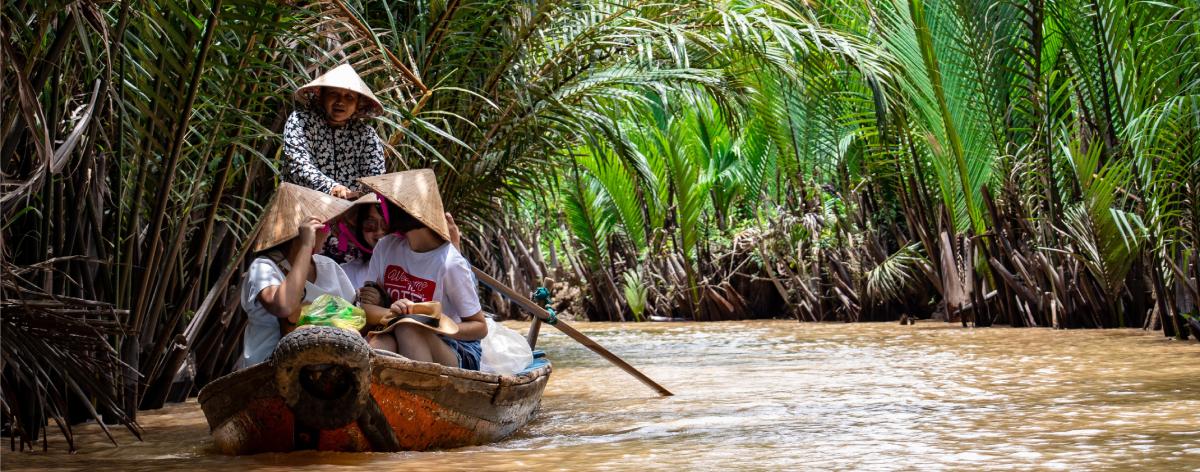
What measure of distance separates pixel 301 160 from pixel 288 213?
0.77 m

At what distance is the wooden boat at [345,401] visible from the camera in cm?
363

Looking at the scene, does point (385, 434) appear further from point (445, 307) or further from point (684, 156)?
point (684, 156)

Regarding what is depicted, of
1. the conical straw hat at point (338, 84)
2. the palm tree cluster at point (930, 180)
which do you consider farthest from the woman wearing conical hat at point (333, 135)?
the palm tree cluster at point (930, 180)

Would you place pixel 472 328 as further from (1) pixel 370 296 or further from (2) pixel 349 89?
(2) pixel 349 89

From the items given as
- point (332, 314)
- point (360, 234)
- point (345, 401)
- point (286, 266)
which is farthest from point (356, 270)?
point (345, 401)

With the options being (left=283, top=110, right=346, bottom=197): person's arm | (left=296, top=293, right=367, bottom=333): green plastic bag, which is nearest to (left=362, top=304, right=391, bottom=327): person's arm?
(left=296, top=293, right=367, bottom=333): green plastic bag

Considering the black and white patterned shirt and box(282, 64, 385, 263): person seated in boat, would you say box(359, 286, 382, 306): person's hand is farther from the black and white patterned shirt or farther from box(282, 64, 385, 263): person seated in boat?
the black and white patterned shirt

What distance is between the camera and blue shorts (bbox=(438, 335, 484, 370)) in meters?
4.46

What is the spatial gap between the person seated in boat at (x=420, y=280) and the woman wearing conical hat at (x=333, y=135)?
501 millimetres

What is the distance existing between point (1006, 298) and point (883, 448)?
673 cm

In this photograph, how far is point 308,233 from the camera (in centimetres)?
403

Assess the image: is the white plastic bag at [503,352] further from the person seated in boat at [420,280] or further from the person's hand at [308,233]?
the person's hand at [308,233]

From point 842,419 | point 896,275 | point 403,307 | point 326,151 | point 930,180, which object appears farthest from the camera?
point 896,275

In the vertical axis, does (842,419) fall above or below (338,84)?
below
